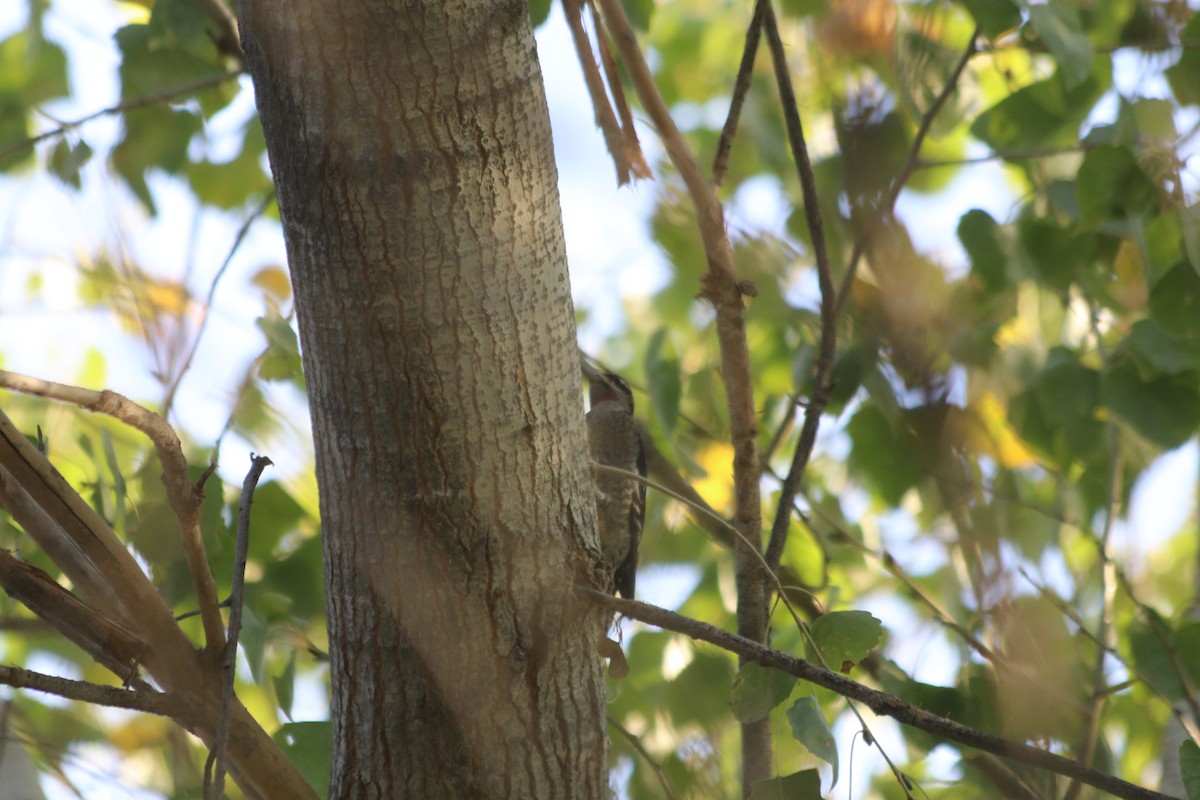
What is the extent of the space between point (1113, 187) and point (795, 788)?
0.80 meters

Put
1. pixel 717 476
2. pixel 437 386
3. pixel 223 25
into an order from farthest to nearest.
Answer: pixel 717 476 → pixel 223 25 → pixel 437 386

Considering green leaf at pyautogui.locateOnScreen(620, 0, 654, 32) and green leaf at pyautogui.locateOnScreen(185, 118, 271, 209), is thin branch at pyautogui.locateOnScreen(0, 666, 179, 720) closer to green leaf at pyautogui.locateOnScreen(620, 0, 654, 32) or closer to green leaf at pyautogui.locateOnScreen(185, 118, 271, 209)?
green leaf at pyautogui.locateOnScreen(620, 0, 654, 32)

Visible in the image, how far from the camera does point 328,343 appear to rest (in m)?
0.75

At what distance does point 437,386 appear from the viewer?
736 mm

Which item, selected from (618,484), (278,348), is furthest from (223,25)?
(618,484)

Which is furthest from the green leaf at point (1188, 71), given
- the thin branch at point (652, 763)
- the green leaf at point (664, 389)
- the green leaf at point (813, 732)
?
the thin branch at point (652, 763)

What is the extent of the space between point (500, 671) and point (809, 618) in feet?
2.88

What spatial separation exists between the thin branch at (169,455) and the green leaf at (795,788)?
0.50m

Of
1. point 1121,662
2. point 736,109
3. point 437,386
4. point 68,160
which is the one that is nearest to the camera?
point 437,386

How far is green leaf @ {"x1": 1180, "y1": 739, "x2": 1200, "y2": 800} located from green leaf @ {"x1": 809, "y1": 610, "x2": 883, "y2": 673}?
10.1 inches

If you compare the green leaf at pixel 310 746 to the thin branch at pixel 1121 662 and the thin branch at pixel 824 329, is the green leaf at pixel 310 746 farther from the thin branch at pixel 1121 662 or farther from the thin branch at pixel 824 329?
the thin branch at pixel 1121 662

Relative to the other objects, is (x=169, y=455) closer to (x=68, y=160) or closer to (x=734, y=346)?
(x=734, y=346)

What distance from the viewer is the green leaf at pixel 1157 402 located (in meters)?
1.31

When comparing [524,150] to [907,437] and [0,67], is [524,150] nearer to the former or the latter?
[907,437]
